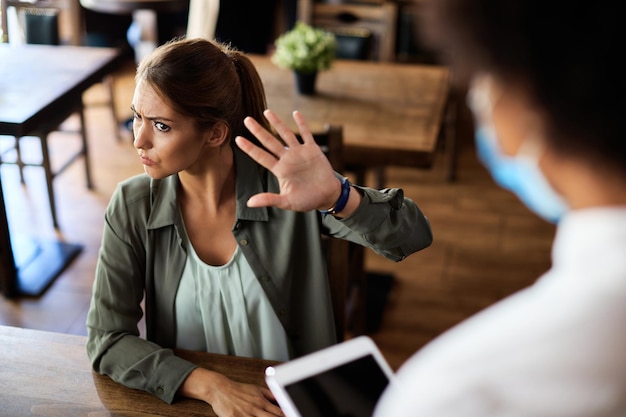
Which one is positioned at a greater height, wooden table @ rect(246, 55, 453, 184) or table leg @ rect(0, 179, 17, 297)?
wooden table @ rect(246, 55, 453, 184)

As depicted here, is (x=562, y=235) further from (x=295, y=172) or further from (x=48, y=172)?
(x=48, y=172)

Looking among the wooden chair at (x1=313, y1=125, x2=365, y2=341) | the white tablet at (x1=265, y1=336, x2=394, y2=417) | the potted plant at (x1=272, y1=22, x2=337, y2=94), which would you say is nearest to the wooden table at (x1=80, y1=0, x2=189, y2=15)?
the potted plant at (x1=272, y1=22, x2=337, y2=94)

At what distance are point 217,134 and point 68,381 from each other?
53 centimetres

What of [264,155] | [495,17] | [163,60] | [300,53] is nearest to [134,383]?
[264,155]

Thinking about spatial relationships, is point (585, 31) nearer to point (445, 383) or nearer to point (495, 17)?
point (495, 17)

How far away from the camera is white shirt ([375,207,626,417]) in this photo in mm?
491

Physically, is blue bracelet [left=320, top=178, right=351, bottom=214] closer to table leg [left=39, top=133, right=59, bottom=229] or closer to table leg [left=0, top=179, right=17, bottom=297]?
table leg [left=0, top=179, right=17, bottom=297]

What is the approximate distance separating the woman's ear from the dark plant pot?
1.37 meters

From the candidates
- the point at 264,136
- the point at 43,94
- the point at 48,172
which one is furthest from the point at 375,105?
the point at 264,136

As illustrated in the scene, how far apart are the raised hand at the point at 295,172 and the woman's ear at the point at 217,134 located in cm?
29

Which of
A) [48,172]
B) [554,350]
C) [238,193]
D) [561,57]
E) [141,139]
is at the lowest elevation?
[48,172]

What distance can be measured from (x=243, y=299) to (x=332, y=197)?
0.38 m

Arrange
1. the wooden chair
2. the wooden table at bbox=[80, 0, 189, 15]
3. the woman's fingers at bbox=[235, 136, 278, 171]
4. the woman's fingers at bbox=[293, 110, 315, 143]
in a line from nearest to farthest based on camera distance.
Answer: the woman's fingers at bbox=[235, 136, 278, 171] < the woman's fingers at bbox=[293, 110, 315, 143] < the wooden chair < the wooden table at bbox=[80, 0, 189, 15]

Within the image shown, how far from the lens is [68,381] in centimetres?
127
